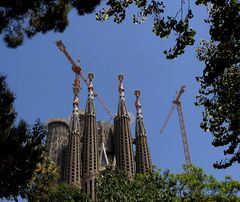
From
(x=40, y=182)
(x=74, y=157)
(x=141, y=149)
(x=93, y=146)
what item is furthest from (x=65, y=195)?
(x=141, y=149)

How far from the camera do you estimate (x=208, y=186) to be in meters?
22.3

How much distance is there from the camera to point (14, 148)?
1165cm

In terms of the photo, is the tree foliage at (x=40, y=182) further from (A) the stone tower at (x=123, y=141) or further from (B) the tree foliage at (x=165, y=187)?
(A) the stone tower at (x=123, y=141)

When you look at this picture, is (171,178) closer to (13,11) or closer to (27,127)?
(27,127)

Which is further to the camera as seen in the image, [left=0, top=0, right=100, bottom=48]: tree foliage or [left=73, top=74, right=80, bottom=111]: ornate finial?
[left=73, top=74, right=80, bottom=111]: ornate finial

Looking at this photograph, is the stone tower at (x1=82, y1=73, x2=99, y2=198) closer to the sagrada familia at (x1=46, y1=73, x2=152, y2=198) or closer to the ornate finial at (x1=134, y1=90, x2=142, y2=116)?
the sagrada familia at (x1=46, y1=73, x2=152, y2=198)

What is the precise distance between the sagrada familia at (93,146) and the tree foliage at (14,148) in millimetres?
46016

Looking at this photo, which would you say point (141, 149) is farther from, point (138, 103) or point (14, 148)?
point (14, 148)

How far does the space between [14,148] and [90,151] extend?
5239 centimetres

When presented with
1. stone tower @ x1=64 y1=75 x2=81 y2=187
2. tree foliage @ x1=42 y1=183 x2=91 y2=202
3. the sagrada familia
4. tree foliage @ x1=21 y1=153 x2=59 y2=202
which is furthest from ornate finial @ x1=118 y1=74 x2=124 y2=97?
tree foliage @ x1=21 y1=153 x2=59 y2=202

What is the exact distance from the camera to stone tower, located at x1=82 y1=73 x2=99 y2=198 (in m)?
59.4

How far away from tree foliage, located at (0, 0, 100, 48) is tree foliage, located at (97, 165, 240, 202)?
11578mm

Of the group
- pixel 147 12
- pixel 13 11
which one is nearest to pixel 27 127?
pixel 13 11

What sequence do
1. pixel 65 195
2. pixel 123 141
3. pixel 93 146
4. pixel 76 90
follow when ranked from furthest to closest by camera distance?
1. pixel 76 90
2. pixel 123 141
3. pixel 93 146
4. pixel 65 195
